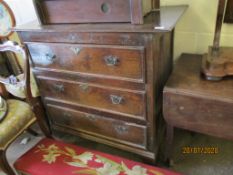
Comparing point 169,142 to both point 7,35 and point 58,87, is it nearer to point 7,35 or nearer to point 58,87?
point 58,87

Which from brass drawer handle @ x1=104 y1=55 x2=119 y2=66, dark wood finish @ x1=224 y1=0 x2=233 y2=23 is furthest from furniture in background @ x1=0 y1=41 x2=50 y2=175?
dark wood finish @ x1=224 y1=0 x2=233 y2=23

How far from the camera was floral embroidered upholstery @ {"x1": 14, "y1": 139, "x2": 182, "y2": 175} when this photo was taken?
1.23m

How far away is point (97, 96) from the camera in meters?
1.30

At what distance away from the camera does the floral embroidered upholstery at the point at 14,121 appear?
130 cm

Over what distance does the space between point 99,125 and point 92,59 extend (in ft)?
1.68

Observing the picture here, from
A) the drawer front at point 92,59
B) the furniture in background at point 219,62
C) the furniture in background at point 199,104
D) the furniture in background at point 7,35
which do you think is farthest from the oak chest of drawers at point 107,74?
the furniture in background at point 7,35

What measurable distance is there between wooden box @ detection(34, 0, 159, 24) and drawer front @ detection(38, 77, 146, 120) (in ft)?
1.28

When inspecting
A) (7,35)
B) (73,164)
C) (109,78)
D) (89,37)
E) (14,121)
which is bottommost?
(73,164)

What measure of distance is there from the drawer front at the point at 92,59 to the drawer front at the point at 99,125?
1.15 ft

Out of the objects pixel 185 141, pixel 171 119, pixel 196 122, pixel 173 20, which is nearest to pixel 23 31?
pixel 173 20

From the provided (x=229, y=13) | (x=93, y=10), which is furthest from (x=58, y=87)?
(x=229, y=13)

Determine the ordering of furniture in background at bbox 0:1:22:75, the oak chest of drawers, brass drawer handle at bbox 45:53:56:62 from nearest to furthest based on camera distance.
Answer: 1. the oak chest of drawers
2. brass drawer handle at bbox 45:53:56:62
3. furniture in background at bbox 0:1:22:75

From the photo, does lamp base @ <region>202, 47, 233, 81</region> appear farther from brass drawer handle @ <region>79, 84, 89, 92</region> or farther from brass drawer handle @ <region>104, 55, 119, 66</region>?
brass drawer handle @ <region>79, 84, 89, 92</region>

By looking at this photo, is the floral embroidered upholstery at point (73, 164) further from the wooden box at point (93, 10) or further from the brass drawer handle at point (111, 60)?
the wooden box at point (93, 10)
